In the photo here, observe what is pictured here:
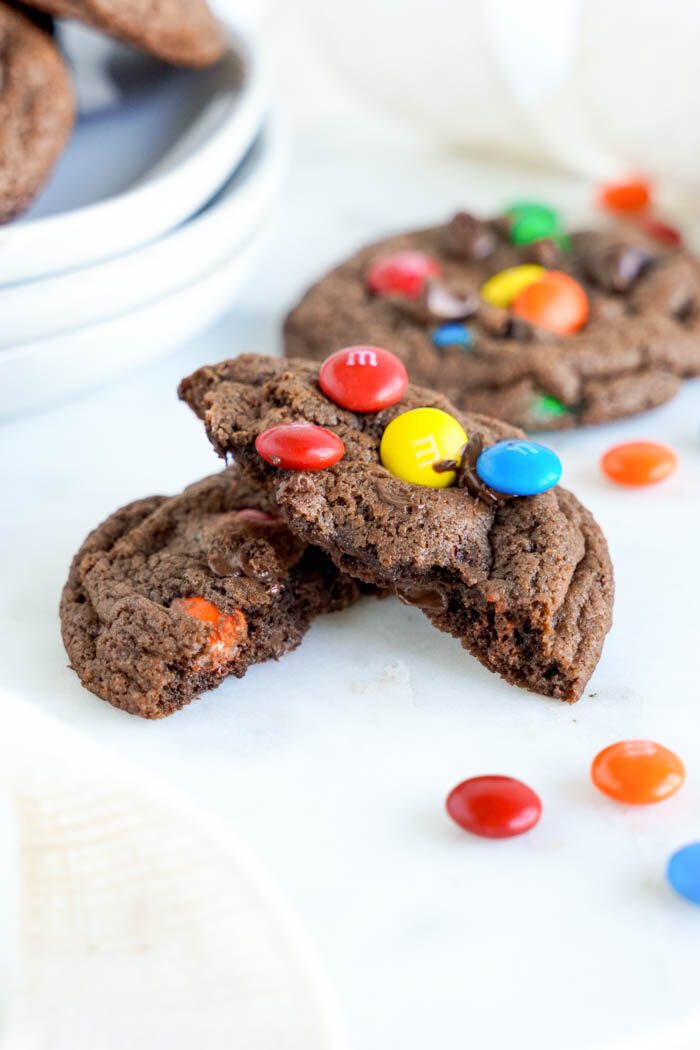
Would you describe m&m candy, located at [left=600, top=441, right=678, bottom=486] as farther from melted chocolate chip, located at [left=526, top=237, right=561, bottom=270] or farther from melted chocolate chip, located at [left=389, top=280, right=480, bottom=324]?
melted chocolate chip, located at [left=526, top=237, right=561, bottom=270]

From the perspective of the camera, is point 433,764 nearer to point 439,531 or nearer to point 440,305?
point 439,531

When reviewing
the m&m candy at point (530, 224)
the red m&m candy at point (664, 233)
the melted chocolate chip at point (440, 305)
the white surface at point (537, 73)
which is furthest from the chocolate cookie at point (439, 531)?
the white surface at point (537, 73)

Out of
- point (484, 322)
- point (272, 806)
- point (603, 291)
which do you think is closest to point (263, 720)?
point (272, 806)

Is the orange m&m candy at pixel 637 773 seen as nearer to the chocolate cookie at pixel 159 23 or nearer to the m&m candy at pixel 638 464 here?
the m&m candy at pixel 638 464

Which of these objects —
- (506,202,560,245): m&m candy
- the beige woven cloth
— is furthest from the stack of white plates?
the beige woven cloth

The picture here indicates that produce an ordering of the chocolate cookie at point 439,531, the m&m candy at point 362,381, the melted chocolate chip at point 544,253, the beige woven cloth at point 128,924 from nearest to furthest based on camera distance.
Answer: the beige woven cloth at point 128,924
the chocolate cookie at point 439,531
the m&m candy at point 362,381
the melted chocolate chip at point 544,253

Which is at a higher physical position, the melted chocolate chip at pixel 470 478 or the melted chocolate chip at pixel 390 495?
the melted chocolate chip at pixel 390 495

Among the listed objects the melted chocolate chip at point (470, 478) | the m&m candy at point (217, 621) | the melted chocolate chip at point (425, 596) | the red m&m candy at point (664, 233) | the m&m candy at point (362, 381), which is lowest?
the red m&m candy at point (664, 233)

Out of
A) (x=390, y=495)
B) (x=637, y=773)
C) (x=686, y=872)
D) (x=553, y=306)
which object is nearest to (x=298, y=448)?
(x=390, y=495)
